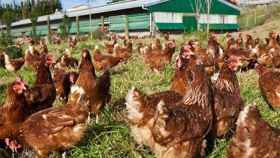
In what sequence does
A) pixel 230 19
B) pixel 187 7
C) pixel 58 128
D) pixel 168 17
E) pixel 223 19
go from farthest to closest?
pixel 230 19
pixel 223 19
pixel 187 7
pixel 168 17
pixel 58 128

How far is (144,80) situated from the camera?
8.92 meters

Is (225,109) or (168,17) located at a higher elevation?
(168,17)

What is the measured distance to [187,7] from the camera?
103ft

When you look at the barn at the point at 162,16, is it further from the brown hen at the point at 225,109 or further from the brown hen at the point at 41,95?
the brown hen at the point at 225,109

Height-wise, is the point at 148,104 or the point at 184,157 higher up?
the point at 148,104

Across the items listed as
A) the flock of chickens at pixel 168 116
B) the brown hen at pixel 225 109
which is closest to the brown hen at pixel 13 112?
the flock of chickens at pixel 168 116

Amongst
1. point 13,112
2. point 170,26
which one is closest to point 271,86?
point 13,112

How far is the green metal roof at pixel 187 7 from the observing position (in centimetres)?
2914

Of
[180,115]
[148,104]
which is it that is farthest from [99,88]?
[180,115]

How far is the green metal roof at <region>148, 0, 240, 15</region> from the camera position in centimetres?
2914

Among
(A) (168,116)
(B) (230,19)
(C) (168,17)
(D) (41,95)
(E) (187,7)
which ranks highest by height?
(E) (187,7)

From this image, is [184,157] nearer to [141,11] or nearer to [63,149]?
[63,149]

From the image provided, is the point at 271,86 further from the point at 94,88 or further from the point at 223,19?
the point at 223,19

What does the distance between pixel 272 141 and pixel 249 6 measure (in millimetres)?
40722
